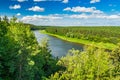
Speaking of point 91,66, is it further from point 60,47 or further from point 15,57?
point 60,47

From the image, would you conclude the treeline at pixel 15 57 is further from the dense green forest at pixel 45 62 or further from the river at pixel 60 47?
the river at pixel 60 47

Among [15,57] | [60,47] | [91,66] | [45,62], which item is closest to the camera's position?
[91,66]

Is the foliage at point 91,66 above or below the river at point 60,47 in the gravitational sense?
above

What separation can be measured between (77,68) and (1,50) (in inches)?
463

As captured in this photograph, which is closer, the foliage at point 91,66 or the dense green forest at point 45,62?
the foliage at point 91,66

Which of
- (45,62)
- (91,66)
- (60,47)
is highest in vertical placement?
(91,66)

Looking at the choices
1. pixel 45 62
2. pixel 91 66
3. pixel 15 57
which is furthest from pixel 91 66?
pixel 45 62

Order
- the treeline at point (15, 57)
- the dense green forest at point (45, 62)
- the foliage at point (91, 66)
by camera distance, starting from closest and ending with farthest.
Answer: the foliage at point (91, 66), the dense green forest at point (45, 62), the treeline at point (15, 57)

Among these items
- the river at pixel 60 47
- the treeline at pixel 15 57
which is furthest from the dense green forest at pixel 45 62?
the river at pixel 60 47

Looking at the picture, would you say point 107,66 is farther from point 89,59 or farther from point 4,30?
point 4,30

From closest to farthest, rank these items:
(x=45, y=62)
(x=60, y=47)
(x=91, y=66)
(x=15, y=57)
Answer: (x=91, y=66)
(x=15, y=57)
(x=45, y=62)
(x=60, y=47)

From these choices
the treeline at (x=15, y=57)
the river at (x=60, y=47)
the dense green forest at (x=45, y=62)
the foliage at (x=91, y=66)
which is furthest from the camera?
the river at (x=60, y=47)

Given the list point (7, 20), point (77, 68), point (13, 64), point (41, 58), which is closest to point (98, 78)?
point (77, 68)

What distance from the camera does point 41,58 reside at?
47.1m
